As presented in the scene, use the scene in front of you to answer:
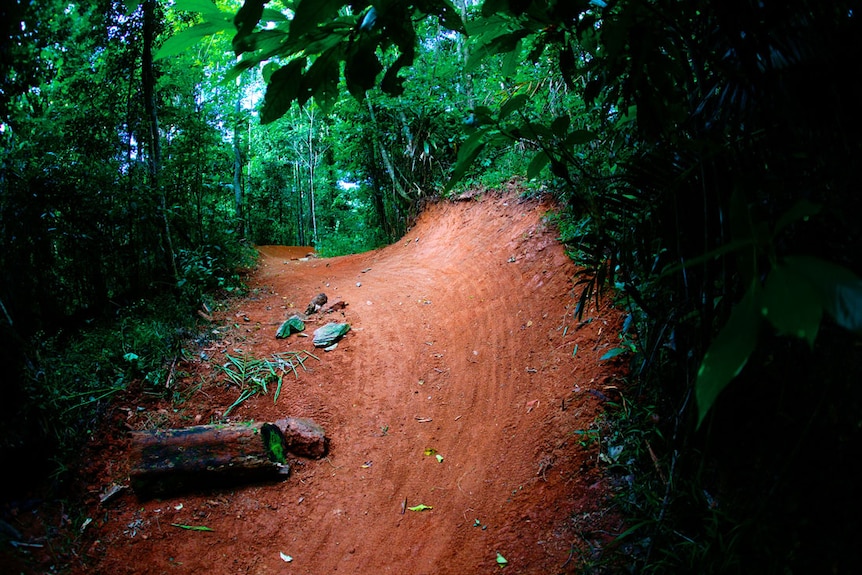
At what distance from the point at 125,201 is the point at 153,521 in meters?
3.70

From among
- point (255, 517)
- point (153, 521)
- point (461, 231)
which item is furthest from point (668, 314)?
point (461, 231)

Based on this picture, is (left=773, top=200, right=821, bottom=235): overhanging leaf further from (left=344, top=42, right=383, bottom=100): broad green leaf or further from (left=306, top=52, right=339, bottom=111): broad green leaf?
(left=306, top=52, right=339, bottom=111): broad green leaf

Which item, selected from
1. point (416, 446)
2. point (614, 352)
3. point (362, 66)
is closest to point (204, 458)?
point (416, 446)

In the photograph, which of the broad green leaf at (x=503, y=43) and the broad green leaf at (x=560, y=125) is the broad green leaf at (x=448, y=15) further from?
the broad green leaf at (x=560, y=125)

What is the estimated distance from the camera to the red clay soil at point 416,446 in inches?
110

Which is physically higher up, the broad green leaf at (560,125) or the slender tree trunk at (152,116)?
the slender tree trunk at (152,116)

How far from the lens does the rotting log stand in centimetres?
331

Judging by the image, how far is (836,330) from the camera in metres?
Answer: 1.02

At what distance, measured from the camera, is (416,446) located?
386 centimetres

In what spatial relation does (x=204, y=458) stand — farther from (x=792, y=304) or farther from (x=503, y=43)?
(x=792, y=304)

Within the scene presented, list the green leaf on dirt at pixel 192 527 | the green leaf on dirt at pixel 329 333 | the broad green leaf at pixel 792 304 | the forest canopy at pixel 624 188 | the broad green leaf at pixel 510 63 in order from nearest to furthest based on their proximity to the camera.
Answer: the broad green leaf at pixel 792 304 → the forest canopy at pixel 624 188 → the broad green leaf at pixel 510 63 → the green leaf on dirt at pixel 192 527 → the green leaf on dirt at pixel 329 333

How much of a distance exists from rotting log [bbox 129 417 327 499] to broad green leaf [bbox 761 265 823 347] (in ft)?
12.3

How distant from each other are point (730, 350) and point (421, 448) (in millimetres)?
3619

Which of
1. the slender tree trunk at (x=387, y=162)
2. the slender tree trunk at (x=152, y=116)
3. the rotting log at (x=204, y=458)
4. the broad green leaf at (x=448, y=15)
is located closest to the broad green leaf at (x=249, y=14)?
the broad green leaf at (x=448, y=15)
